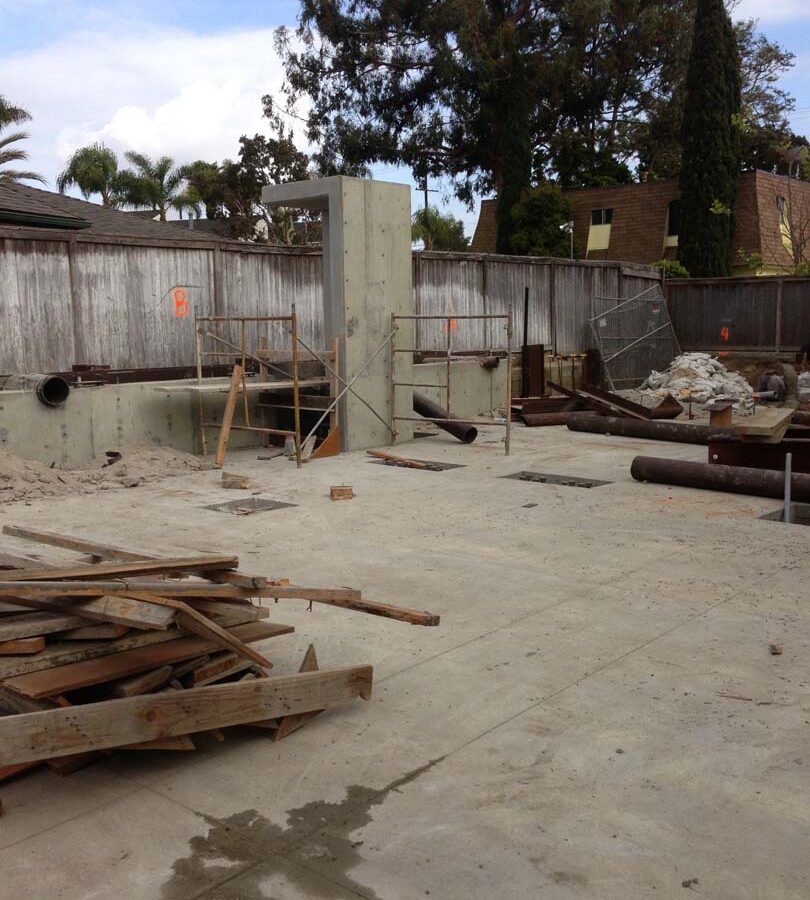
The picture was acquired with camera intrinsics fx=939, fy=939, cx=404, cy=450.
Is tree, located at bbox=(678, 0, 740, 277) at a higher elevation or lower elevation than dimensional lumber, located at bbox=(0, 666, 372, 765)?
higher

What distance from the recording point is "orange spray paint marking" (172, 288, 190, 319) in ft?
50.2

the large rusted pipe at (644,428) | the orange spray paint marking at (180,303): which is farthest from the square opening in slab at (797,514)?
the orange spray paint marking at (180,303)

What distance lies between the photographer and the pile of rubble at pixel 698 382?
71.2 feet

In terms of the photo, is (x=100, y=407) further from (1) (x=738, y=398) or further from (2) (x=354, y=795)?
(1) (x=738, y=398)

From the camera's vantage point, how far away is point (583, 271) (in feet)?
79.4

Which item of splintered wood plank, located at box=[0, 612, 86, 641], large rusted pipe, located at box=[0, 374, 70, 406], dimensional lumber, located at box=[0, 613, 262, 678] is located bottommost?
dimensional lumber, located at box=[0, 613, 262, 678]

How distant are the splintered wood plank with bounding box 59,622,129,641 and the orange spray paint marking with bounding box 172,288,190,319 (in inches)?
457

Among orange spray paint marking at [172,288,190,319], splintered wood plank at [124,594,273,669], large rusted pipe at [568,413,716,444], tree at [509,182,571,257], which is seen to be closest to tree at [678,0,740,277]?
tree at [509,182,571,257]

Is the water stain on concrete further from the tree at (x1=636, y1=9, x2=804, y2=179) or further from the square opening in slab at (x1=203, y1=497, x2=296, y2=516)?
the tree at (x1=636, y1=9, x2=804, y2=179)

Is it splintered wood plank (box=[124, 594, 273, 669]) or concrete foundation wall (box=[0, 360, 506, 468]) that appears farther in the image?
concrete foundation wall (box=[0, 360, 506, 468])

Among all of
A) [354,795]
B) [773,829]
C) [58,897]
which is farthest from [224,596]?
[773,829]

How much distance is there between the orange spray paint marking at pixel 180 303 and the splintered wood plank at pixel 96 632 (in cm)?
1160

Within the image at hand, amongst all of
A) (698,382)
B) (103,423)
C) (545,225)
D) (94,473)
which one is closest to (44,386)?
(103,423)

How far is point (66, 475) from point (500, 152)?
100ft
